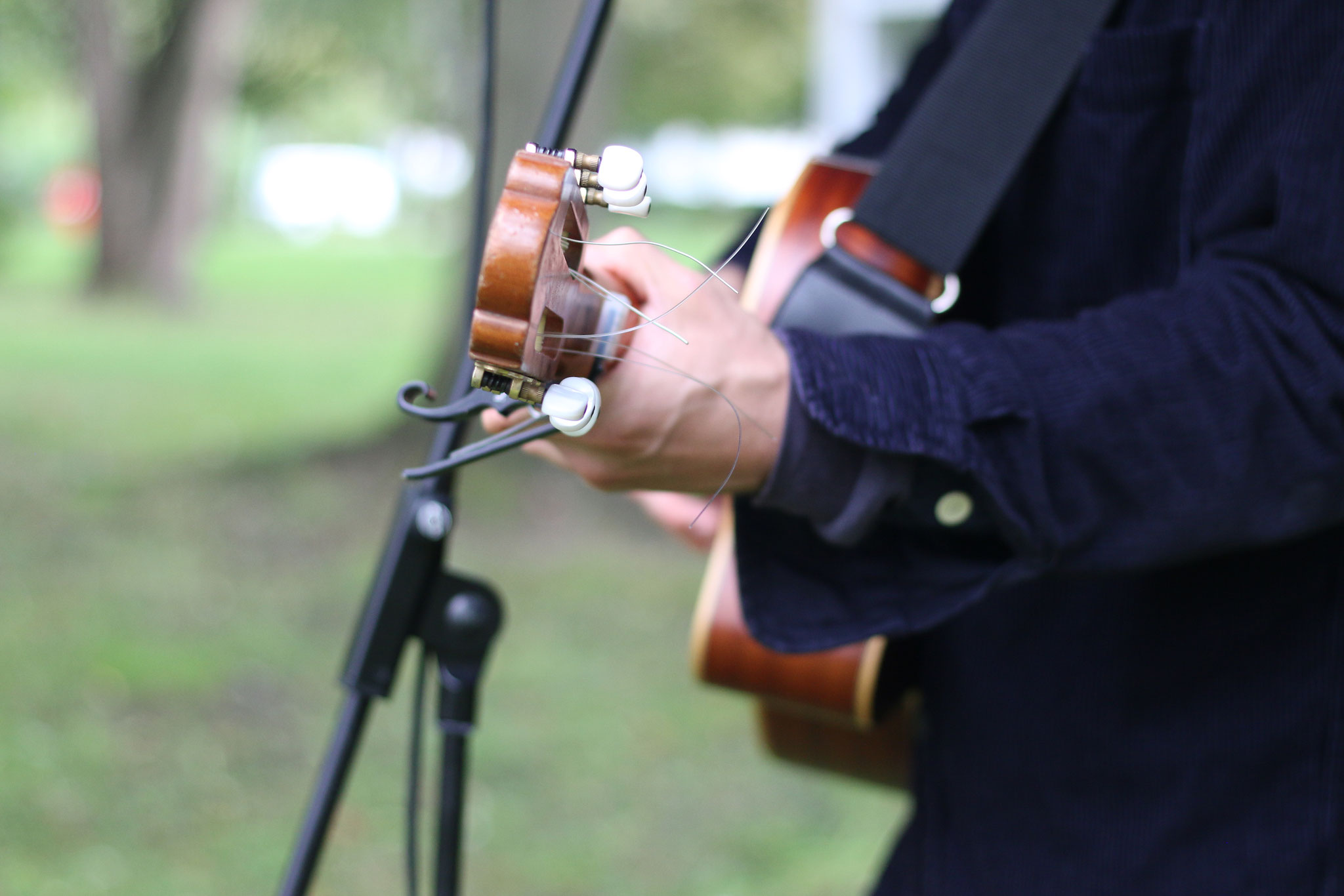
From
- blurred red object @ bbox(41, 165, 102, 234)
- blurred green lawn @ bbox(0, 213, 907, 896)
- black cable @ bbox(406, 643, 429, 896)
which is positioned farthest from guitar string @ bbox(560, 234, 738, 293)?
blurred red object @ bbox(41, 165, 102, 234)

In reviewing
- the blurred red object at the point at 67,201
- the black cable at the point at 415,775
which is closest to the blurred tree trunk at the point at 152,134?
the blurred red object at the point at 67,201

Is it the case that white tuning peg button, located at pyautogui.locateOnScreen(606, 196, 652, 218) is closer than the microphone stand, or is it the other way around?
white tuning peg button, located at pyautogui.locateOnScreen(606, 196, 652, 218)

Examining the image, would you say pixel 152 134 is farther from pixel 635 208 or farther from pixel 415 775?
pixel 635 208

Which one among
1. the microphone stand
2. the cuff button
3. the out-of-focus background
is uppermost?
the cuff button

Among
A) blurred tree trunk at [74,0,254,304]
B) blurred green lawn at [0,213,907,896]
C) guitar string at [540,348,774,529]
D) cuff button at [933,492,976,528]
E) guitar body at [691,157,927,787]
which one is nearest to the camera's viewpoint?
guitar string at [540,348,774,529]

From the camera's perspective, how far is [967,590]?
886 mm

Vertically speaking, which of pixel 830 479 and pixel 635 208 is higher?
pixel 635 208

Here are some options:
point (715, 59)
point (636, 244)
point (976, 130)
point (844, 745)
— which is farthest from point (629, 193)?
point (715, 59)

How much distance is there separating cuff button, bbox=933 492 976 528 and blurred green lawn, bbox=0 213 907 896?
2.18 meters

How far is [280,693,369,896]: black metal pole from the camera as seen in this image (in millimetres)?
975

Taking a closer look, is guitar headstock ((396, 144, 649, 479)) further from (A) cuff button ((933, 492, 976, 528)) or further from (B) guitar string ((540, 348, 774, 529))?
(A) cuff button ((933, 492, 976, 528))

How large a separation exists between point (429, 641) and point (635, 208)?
0.49 metres

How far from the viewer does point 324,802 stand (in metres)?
0.98

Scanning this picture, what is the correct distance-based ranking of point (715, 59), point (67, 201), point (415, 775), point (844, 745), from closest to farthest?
point (415, 775) < point (844, 745) < point (67, 201) < point (715, 59)
